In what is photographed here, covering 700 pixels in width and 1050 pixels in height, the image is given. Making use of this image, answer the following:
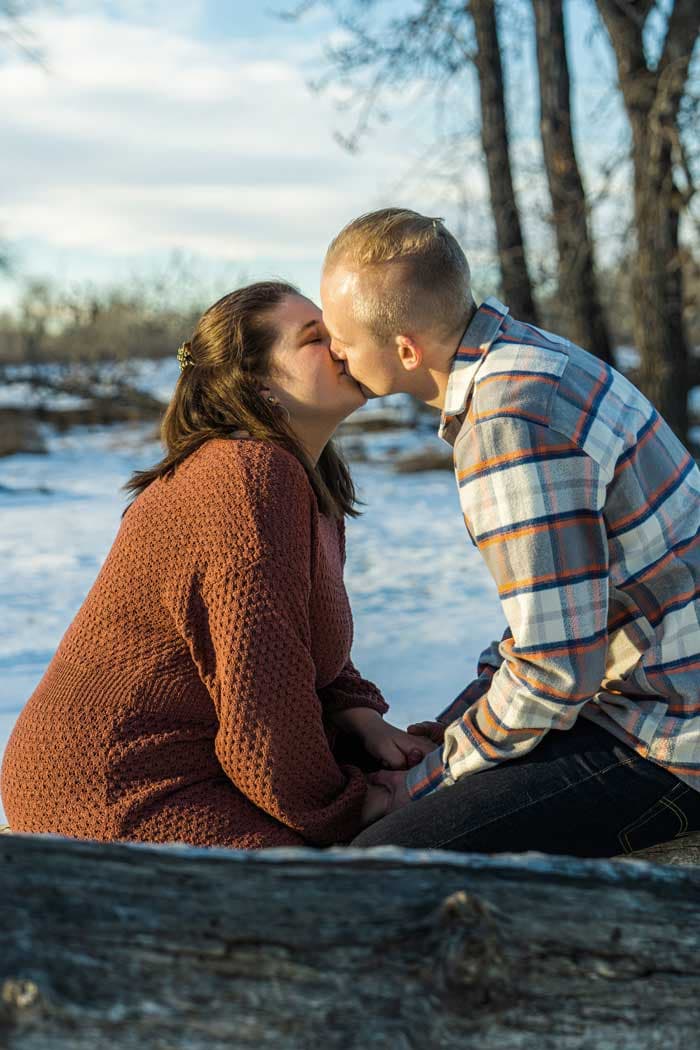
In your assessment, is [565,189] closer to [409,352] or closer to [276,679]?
[409,352]

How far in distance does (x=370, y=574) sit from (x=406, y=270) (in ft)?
16.8

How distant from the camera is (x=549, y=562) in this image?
2125 millimetres

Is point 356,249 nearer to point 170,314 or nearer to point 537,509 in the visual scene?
point 537,509

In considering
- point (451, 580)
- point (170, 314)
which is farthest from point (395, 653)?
point (170, 314)

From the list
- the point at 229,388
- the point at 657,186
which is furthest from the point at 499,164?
the point at 229,388

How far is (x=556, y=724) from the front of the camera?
2.23m

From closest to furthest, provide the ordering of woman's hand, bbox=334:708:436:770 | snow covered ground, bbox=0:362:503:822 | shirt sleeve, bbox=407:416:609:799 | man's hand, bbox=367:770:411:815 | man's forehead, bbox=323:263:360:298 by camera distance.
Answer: shirt sleeve, bbox=407:416:609:799 < man's forehead, bbox=323:263:360:298 < man's hand, bbox=367:770:411:815 < woman's hand, bbox=334:708:436:770 < snow covered ground, bbox=0:362:503:822

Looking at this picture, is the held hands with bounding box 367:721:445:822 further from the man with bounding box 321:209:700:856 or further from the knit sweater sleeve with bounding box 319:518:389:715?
the knit sweater sleeve with bounding box 319:518:389:715

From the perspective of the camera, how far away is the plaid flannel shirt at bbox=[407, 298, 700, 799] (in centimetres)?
213

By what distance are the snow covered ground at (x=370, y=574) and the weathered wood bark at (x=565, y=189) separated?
1995mm

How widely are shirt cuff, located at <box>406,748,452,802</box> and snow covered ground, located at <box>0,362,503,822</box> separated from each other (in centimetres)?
96

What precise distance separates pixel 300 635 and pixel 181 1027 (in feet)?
3.72

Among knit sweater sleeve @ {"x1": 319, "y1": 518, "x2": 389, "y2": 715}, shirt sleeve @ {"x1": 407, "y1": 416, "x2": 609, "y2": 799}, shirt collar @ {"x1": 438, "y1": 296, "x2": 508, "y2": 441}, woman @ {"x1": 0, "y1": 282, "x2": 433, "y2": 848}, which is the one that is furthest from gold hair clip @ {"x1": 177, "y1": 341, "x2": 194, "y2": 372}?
shirt sleeve @ {"x1": 407, "y1": 416, "x2": 609, "y2": 799}

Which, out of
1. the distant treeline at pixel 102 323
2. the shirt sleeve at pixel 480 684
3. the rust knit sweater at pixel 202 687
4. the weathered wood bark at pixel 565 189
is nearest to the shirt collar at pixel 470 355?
the rust knit sweater at pixel 202 687
